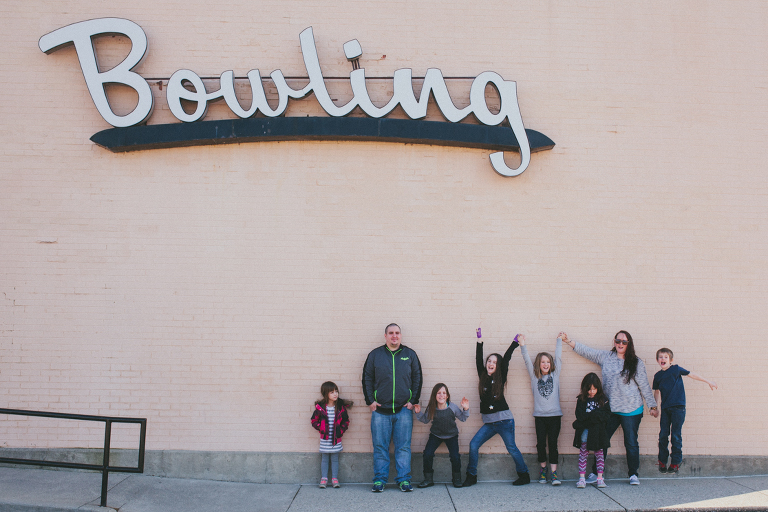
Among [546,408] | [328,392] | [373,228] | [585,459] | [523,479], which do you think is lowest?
[523,479]

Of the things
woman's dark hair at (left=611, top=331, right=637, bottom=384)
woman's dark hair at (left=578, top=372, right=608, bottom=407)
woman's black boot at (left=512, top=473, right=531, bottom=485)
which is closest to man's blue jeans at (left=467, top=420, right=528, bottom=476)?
woman's black boot at (left=512, top=473, right=531, bottom=485)

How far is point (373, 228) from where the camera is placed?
24.1 feet

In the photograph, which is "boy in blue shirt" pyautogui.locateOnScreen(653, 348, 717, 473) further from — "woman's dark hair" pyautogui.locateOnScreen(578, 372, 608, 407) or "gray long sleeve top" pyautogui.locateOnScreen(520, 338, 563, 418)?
"gray long sleeve top" pyautogui.locateOnScreen(520, 338, 563, 418)

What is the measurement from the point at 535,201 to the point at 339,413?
155 inches

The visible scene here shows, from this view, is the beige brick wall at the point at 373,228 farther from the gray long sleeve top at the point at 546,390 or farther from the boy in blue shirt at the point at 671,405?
the boy in blue shirt at the point at 671,405

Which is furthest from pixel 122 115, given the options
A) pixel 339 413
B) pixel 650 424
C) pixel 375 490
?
pixel 650 424

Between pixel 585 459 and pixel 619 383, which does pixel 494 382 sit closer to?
pixel 585 459

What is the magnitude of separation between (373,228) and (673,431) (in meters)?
4.75

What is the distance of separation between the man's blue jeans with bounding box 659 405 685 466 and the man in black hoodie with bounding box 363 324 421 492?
325 cm

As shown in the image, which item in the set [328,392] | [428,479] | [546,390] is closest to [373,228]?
[328,392]

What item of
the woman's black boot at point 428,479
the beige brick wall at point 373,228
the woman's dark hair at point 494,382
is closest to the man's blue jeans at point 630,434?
the beige brick wall at point 373,228

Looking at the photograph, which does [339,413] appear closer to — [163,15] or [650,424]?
[650,424]

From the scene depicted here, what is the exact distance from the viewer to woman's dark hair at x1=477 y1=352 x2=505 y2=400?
6.94m

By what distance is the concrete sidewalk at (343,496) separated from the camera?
19.6ft
